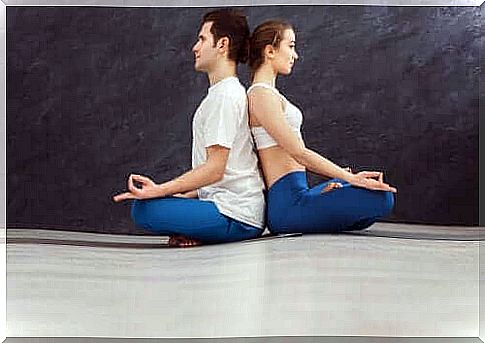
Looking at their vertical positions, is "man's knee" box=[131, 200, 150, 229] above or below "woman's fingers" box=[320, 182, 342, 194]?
below

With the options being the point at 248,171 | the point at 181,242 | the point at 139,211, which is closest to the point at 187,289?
the point at 181,242

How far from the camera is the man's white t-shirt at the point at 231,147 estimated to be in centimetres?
274

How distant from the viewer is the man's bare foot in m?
2.74

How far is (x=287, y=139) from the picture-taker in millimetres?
2748

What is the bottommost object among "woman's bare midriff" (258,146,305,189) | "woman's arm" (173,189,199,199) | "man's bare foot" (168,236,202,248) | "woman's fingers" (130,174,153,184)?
"man's bare foot" (168,236,202,248)

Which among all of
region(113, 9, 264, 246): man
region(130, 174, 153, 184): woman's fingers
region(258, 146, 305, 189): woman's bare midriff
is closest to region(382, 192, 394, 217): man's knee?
region(258, 146, 305, 189): woman's bare midriff

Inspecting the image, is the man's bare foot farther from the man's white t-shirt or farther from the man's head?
the man's head

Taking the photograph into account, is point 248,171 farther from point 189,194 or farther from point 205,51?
point 205,51

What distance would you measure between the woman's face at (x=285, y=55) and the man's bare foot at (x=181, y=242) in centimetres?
64

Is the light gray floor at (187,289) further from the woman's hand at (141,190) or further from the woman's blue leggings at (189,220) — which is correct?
the woman's hand at (141,190)

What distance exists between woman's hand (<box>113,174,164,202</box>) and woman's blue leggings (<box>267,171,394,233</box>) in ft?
1.25

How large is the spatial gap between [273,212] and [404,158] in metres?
0.48

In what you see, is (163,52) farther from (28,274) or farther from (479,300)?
(479,300)

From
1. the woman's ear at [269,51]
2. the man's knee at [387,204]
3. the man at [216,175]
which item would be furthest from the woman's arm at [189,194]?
the man's knee at [387,204]
